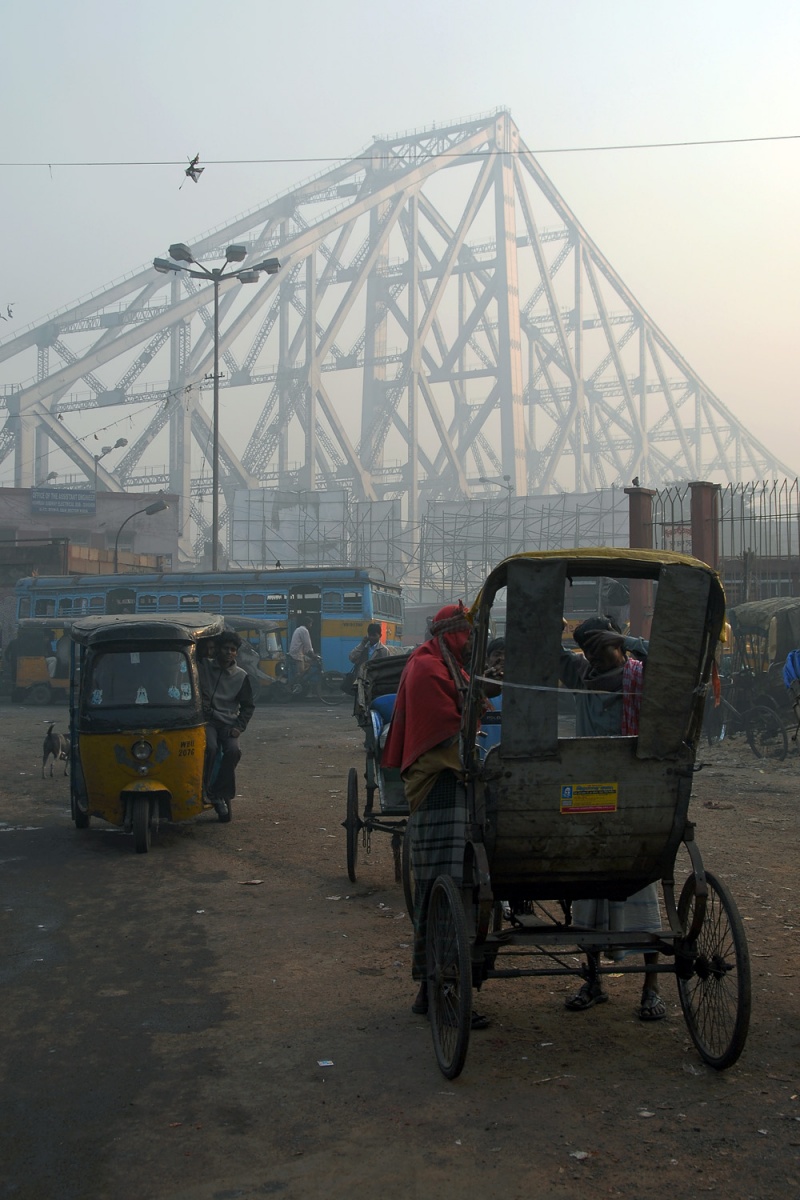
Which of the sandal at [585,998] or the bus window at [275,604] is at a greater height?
the bus window at [275,604]

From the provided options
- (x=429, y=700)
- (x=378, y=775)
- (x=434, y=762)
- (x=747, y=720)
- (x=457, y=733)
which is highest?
(x=429, y=700)

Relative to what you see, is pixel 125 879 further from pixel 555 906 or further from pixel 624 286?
Answer: pixel 624 286

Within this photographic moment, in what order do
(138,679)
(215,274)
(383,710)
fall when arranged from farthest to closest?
(215,274) → (138,679) → (383,710)

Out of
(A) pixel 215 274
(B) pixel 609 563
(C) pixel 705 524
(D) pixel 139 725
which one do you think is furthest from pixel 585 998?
(A) pixel 215 274

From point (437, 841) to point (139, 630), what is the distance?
16.4 ft

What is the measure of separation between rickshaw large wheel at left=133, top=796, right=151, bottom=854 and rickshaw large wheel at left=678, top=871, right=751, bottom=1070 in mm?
5163

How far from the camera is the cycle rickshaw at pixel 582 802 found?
13.0 ft

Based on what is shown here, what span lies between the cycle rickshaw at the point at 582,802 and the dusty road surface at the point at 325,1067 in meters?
0.31

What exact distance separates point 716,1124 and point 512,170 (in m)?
99.4

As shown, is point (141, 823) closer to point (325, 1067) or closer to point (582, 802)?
point (325, 1067)

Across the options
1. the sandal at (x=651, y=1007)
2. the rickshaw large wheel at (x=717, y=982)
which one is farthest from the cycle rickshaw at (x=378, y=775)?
the rickshaw large wheel at (x=717, y=982)

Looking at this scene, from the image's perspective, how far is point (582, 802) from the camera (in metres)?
3.99

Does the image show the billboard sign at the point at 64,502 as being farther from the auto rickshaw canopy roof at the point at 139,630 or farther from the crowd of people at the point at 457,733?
the crowd of people at the point at 457,733

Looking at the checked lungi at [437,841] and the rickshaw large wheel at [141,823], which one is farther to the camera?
the rickshaw large wheel at [141,823]
